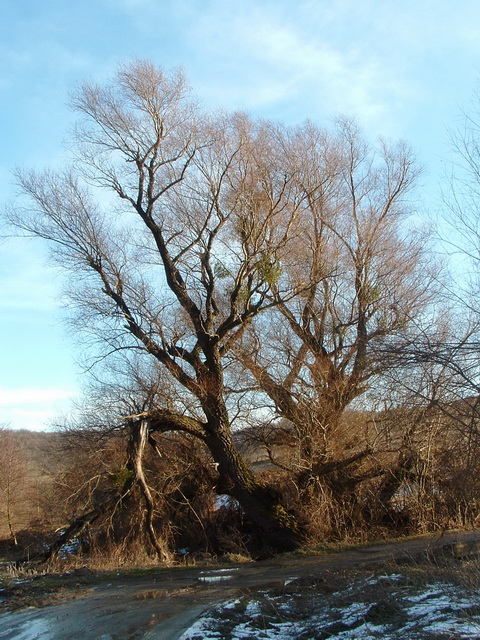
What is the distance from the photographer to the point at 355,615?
7.46 m

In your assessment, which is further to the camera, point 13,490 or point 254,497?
point 13,490

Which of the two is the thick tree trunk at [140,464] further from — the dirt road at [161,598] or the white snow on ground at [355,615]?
the white snow on ground at [355,615]

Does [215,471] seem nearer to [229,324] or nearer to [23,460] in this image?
[229,324]

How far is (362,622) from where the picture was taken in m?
7.18

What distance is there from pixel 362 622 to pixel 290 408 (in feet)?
38.5

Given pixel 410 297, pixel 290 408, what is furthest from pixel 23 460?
pixel 410 297

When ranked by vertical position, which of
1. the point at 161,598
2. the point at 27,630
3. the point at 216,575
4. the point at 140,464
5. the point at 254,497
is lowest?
the point at 216,575

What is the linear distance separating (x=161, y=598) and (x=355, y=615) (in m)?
3.80

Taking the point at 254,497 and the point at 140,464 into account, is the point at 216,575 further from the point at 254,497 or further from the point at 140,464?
the point at 254,497

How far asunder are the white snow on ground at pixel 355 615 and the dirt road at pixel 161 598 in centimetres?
60

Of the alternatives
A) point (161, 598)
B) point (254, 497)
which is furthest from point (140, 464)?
point (161, 598)

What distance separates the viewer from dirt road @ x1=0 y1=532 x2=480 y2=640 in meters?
7.64

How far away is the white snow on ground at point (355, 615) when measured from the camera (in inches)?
261

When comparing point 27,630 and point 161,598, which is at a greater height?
point 27,630
